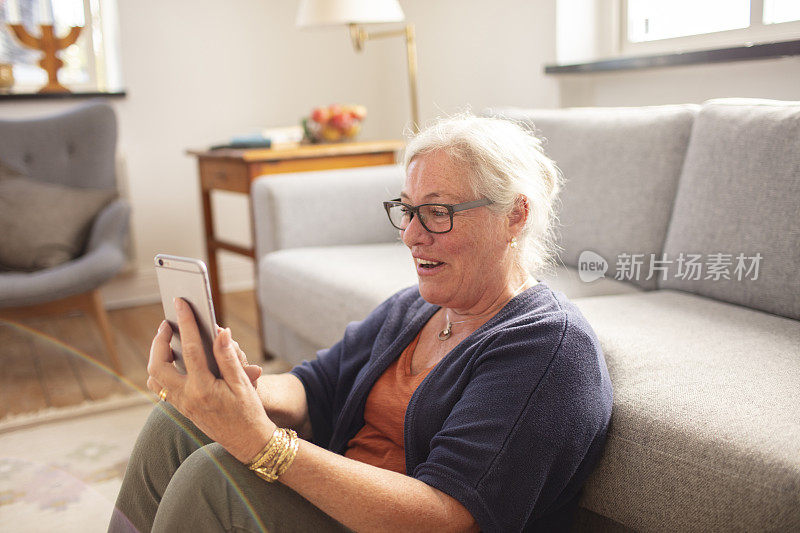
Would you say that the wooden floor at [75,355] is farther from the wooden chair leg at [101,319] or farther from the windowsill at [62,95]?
the windowsill at [62,95]

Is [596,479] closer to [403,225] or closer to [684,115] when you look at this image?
[403,225]

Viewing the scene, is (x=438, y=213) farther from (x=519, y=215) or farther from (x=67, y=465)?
(x=67, y=465)

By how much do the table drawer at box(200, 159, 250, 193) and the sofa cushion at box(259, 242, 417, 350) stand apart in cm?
46

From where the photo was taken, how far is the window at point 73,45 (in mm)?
3350

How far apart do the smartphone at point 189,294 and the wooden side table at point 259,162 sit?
1.59 m

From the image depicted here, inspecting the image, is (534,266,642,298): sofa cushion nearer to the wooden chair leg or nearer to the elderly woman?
the elderly woman

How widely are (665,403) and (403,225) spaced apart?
44 centimetres

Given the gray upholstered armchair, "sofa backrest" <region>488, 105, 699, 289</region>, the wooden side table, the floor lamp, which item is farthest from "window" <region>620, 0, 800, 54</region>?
the gray upholstered armchair

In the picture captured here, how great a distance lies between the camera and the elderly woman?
2.80 feet

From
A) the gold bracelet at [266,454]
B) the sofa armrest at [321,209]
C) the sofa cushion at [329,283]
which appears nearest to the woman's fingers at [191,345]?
the gold bracelet at [266,454]

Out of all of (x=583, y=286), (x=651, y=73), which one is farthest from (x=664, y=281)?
(x=651, y=73)

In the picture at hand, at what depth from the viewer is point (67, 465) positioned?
1.91 metres

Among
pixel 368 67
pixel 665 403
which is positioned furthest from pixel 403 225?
A: pixel 368 67

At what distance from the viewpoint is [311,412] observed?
4.09ft
